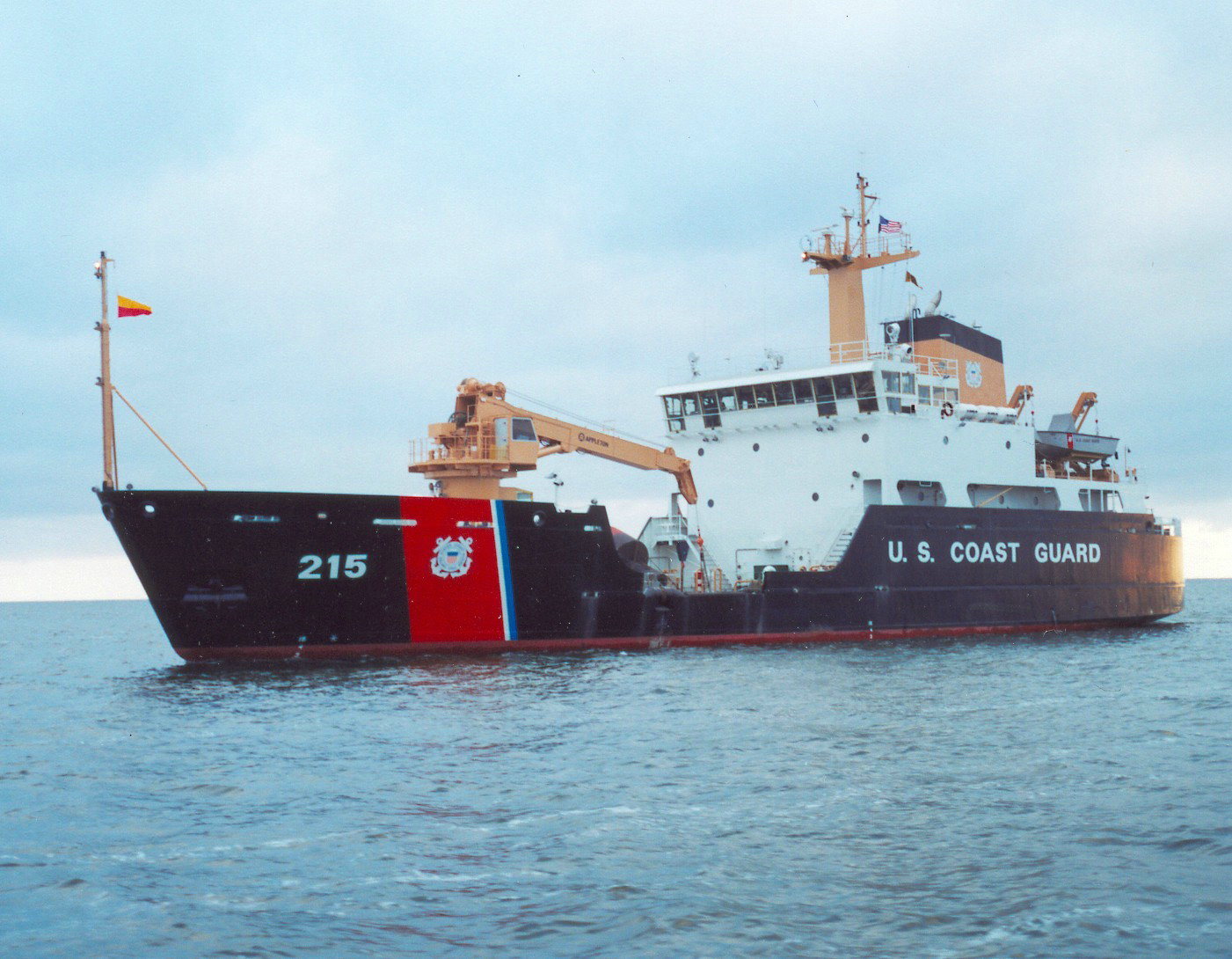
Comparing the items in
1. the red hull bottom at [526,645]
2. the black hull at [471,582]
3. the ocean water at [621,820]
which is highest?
the black hull at [471,582]

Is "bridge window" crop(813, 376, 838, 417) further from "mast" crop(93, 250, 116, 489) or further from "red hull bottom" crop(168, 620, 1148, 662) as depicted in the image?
"mast" crop(93, 250, 116, 489)

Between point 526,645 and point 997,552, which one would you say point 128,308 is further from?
point 997,552

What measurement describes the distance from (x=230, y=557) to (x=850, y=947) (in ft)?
49.4

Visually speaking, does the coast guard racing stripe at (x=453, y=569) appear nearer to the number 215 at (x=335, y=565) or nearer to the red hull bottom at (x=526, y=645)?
the red hull bottom at (x=526, y=645)

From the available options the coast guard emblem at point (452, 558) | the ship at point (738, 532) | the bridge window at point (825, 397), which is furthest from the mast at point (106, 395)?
the bridge window at point (825, 397)

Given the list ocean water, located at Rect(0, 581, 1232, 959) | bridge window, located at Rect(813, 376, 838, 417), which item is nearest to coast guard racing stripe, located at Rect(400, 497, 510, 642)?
ocean water, located at Rect(0, 581, 1232, 959)

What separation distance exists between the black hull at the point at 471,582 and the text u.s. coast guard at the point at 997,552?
0.17 ft

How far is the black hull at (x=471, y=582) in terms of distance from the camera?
63.8 ft

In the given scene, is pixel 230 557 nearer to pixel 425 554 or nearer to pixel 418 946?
pixel 425 554

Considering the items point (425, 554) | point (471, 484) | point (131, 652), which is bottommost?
point (131, 652)

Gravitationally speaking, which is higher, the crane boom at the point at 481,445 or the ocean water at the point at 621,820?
the crane boom at the point at 481,445

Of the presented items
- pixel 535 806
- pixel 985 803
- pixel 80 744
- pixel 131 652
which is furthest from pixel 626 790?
pixel 131 652

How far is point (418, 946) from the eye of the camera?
692cm

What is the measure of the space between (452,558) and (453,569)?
8.7 inches
